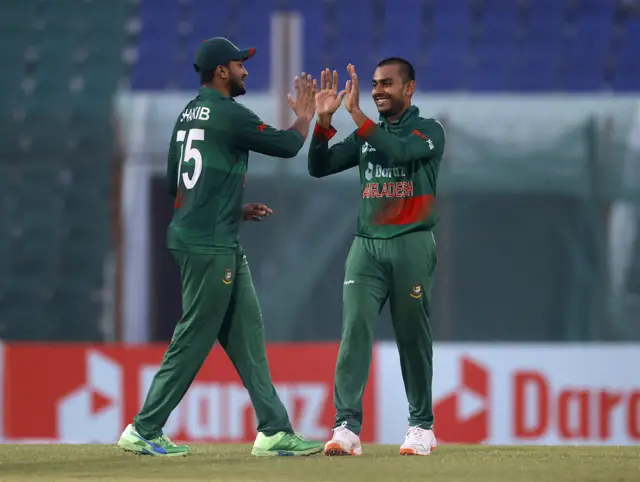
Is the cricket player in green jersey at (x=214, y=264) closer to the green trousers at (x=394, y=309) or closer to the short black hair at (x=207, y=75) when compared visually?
the short black hair at (x=207, y=75)

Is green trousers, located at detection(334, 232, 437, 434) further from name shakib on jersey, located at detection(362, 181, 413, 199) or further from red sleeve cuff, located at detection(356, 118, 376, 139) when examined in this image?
red sleeve cuff, located at detection(356, 118, 376, 139)

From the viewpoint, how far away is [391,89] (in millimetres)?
5266

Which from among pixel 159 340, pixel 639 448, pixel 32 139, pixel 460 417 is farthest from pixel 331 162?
pixel 32 139

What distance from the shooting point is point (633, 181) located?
10805 mm

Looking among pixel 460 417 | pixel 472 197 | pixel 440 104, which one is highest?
pixel 440 104

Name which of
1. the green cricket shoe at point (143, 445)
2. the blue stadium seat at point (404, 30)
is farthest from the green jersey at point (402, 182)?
the blue stadium seat at point (404, 30)

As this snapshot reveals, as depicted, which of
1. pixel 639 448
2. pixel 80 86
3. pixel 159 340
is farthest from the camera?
pixel 80 86

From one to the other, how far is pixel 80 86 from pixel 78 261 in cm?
153

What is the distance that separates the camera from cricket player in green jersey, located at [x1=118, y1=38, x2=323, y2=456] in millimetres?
5055

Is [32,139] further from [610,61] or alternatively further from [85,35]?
[610,61]

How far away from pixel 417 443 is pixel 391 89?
4.54 feet

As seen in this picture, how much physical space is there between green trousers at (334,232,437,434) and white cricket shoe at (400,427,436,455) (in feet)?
0.11

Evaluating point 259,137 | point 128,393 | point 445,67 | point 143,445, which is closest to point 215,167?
point 259,137

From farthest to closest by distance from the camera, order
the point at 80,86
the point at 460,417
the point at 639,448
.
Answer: the point at 80,86 → the point at 460,417 → the point at 639,448
